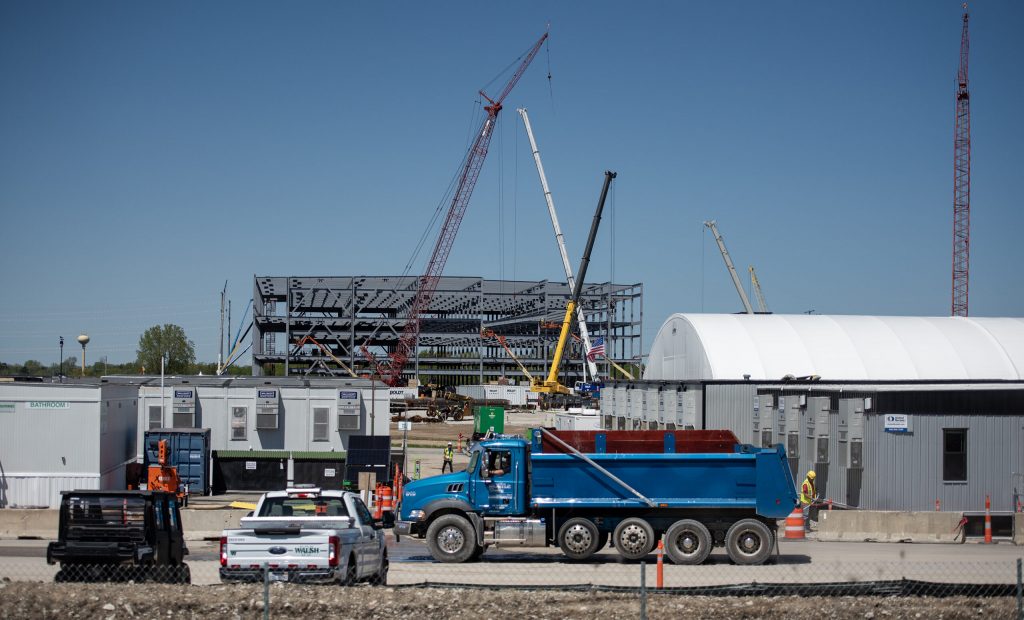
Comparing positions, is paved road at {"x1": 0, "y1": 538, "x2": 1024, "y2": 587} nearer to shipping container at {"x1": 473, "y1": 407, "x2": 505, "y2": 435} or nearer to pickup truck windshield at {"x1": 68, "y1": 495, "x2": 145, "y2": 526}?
pickup truck windshield at {"x1": 68, "y1": 495, "x2": 145, "y2": 526}

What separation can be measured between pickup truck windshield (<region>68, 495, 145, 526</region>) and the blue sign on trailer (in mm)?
21170

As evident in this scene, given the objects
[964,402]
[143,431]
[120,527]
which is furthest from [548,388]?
[120,527]

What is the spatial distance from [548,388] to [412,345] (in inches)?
1709

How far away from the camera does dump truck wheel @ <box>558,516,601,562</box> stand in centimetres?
2158

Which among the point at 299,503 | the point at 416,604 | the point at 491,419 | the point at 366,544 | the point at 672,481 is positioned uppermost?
the point at 299,503

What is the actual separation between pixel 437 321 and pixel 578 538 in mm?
114846

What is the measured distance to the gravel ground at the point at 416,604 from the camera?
1249 centimetres

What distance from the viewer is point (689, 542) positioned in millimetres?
21344

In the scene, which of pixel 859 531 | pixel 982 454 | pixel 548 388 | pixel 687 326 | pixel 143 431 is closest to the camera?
pixel 859 531

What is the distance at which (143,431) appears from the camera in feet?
124

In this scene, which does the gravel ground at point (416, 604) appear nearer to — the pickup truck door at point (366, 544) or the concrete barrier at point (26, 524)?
the pickup truck door at point (366, 544)

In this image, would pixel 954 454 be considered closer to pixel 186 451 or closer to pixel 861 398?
pixel 861 398

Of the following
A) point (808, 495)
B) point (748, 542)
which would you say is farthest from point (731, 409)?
point (748, 542)

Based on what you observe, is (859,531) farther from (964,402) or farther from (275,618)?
(275,618)
